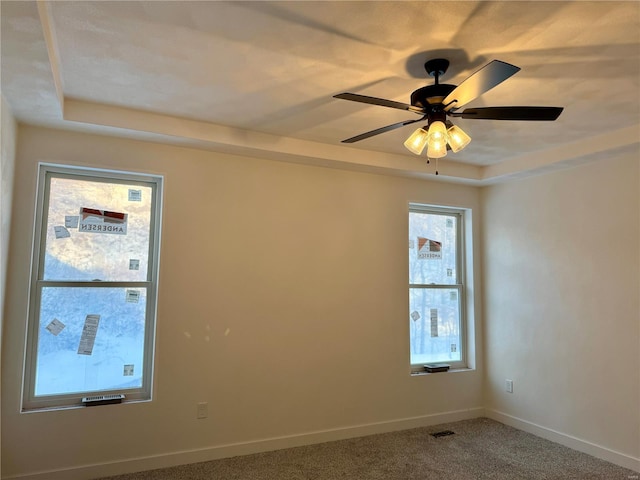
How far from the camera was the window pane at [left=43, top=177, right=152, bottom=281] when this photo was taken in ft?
10.3

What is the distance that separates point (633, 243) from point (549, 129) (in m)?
1.11

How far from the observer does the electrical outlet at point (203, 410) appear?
335cm

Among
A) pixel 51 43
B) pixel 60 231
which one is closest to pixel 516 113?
pixel 51 43

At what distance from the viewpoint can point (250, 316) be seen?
11.8 feet

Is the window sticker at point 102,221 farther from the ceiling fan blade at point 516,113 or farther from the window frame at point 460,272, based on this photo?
the window frame at point 460,272

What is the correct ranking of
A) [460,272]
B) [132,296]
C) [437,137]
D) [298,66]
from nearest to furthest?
[437,137]
[298,66]
[132,296]
[460,272]

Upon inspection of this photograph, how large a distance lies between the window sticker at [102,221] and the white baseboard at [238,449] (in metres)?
1.66

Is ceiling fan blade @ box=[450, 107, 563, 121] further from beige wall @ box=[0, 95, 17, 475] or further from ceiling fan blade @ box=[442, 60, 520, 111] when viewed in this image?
beige wall @ box=[0, 95, 17, 475]

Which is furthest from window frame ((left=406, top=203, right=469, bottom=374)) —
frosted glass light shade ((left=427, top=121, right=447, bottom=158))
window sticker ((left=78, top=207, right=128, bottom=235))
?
window sticker ((left=78, top=207, right=128, bottom=235))

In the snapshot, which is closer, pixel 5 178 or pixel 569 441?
pixel 5 178

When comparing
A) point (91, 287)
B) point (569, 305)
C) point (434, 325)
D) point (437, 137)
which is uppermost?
point (437, 137)

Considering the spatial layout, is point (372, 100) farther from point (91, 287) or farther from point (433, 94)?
point (91, 287)

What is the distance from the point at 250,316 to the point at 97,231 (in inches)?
52.9

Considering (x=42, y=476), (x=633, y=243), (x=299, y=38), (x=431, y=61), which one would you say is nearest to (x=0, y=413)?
(x=42, y=476)
